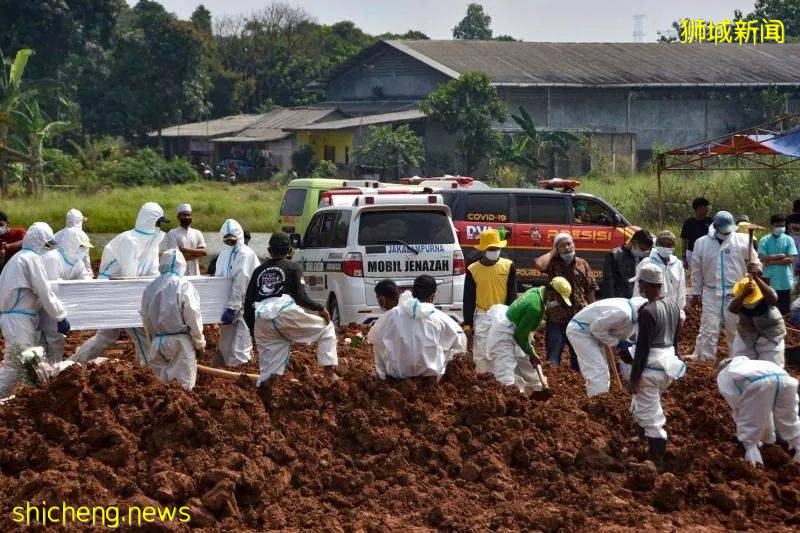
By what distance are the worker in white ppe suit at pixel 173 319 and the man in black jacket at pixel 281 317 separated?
54 cm

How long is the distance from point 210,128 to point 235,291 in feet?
131

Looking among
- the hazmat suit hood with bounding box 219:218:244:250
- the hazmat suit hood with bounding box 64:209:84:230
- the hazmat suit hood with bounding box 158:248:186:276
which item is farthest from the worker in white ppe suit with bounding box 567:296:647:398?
the hazmat suit hood with bounding box 64:209:84:230

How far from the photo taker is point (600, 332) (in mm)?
9641

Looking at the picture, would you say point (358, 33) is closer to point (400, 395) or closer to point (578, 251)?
point (578, 251)

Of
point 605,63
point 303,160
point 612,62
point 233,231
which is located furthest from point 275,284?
point 612,62

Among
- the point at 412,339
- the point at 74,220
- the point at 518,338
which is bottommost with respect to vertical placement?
the point at 518,338

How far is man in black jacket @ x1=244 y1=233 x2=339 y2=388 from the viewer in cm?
1033

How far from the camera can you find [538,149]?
1585 inches

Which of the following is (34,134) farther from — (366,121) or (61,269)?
(61,269)

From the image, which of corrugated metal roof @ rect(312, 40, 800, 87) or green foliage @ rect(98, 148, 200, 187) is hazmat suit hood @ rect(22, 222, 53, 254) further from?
green foliage @ rect(98, 148, 200, 187)

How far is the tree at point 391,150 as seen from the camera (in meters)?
39.8

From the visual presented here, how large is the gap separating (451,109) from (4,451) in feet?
107

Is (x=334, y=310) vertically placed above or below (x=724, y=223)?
below

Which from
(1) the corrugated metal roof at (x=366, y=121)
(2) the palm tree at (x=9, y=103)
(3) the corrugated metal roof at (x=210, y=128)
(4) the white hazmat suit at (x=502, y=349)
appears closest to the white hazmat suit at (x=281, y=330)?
Result: (4) the white hazmat suit at (x=502, y=349)
